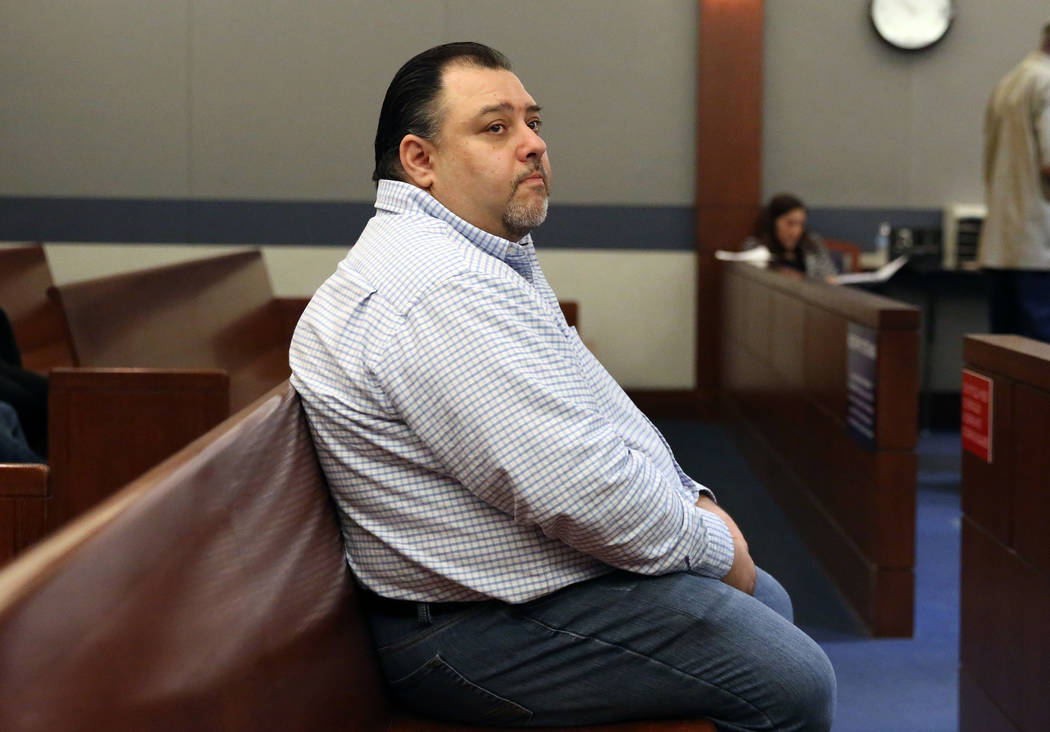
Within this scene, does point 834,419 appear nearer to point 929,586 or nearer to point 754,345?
point 929,586

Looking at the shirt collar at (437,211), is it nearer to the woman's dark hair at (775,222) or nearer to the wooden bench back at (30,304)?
the wooden bench back at (30,304)

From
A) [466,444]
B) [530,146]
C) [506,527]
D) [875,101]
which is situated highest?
[875,101]

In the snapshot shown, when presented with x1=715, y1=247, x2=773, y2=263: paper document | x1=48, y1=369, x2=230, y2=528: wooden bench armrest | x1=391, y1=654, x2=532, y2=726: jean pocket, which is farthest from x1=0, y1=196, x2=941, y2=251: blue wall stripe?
x1=391, y1=654, x2=532, y2=726: jean pocket

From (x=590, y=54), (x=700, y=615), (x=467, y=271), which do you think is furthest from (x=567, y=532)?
(x=590, y=54)

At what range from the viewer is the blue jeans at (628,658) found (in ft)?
5.62

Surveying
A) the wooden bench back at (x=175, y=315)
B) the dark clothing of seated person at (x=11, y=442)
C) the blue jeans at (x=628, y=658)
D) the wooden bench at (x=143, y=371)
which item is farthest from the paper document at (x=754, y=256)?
the blue jeans at (x=628, y=658)

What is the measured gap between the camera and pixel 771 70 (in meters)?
7.12

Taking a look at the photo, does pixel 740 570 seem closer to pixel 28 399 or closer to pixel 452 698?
pixel 452 698

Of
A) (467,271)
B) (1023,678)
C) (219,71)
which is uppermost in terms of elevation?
(219,71)

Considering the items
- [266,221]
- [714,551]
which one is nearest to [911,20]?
[266,221]

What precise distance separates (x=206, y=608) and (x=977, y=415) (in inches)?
68.5

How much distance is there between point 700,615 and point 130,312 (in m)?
2.58

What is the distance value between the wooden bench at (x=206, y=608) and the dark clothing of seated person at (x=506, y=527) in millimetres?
56

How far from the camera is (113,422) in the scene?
3041mm
